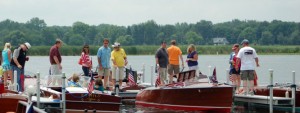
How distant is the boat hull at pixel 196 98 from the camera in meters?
19.8

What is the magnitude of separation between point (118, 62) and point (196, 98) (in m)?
4.14

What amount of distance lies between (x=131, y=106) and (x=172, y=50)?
2391 millimetres

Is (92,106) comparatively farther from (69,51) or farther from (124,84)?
(69,51)

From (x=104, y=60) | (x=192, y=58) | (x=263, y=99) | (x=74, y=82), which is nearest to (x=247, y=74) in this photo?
(x=263, y=99)

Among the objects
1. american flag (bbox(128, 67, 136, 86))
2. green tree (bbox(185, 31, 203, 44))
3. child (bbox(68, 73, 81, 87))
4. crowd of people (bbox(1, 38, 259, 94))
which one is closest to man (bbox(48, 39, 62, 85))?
crowd of people (bbox(1, 38, 259, 94))

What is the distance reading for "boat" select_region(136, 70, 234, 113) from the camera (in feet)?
64.8

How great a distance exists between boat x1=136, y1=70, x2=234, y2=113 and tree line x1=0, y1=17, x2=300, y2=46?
9949 centimetres

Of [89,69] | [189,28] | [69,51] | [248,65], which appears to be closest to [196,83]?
[248,65]

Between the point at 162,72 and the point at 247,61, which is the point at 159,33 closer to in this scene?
the point at 162,72

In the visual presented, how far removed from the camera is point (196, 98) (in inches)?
794

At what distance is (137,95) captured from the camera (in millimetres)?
22828

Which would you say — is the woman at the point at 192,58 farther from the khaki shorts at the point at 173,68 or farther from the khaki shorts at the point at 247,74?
the khaki shorts at the point at 247,74

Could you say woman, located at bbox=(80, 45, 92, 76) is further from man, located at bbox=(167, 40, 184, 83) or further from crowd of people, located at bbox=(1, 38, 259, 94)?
man, located at bbox=(167, 40, 184, 83)

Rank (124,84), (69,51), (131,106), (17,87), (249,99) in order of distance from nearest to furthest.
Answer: (17,87)
(249,99)
(131,106)
(124,84)
(69,51)
